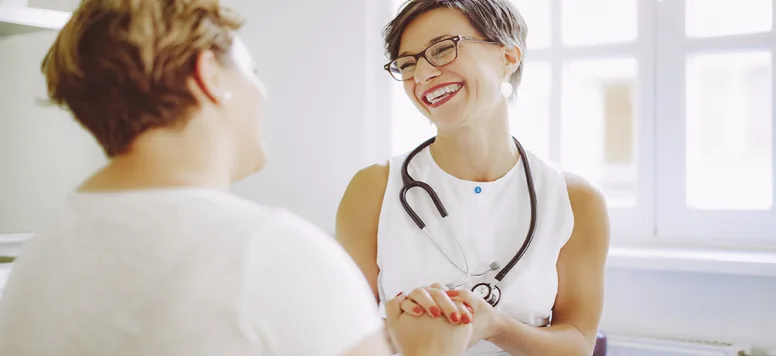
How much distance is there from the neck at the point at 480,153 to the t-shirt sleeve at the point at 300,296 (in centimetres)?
89

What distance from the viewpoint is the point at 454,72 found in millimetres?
1378

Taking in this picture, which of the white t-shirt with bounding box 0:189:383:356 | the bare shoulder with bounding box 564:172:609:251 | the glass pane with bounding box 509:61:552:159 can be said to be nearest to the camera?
the white t-shirt with bounding box 0:189:383:356

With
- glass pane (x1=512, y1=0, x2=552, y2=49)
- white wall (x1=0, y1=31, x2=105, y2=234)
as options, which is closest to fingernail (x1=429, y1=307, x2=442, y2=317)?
glass pane (x1=512, y1=0, x2=552, y2=49)

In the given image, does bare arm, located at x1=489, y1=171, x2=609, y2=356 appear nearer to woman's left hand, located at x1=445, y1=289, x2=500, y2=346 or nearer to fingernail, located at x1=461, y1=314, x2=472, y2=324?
woman's left hand, located at x1=445, y1=289, x2=500, y2=346

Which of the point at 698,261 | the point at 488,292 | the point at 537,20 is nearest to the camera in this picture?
the point at 488,292

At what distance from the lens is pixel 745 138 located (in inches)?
84.0

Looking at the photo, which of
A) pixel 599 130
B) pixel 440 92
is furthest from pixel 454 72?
pixel 599 130

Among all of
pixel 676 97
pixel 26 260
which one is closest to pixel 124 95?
pixel 26 260

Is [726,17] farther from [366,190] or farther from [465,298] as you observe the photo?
[465,298]

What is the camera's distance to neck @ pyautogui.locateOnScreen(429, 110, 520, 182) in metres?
1.46

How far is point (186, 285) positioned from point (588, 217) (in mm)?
1036

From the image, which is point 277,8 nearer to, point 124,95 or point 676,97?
point 676,97

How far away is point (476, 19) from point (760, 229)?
114 centimetres

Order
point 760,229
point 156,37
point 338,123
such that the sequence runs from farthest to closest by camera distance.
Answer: point 338,123 < point 760,229 < point 156,37
